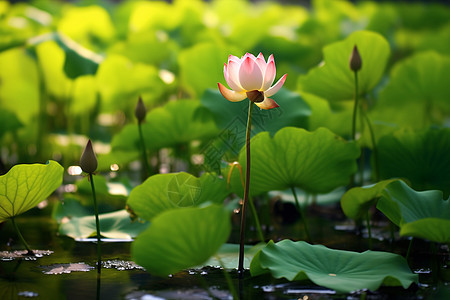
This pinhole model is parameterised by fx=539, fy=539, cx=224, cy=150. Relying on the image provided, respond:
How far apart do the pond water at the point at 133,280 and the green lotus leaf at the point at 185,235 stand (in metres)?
0.08

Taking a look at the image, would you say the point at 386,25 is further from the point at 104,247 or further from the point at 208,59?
the point at 104,247

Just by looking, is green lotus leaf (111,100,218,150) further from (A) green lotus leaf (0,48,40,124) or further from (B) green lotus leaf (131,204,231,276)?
(A) green lotus leaf (0,48,40,124)

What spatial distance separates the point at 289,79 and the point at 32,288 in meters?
1.23

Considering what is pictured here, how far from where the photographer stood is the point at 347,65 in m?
1.30

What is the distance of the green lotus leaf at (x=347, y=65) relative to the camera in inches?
50.5

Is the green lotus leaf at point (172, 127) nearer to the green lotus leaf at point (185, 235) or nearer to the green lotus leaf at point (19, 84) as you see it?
the green lotus leaf at point (185, 235)

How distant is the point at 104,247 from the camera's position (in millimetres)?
1109

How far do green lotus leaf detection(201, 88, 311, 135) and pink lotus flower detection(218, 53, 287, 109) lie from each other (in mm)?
381

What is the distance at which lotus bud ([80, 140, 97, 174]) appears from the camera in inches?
35.1

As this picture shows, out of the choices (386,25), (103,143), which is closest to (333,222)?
(103,143)

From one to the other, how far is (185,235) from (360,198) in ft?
1.30

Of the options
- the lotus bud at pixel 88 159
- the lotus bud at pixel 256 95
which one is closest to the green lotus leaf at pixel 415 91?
the lotus bud at pixel 256 95

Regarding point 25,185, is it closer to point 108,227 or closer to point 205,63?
point 108,227

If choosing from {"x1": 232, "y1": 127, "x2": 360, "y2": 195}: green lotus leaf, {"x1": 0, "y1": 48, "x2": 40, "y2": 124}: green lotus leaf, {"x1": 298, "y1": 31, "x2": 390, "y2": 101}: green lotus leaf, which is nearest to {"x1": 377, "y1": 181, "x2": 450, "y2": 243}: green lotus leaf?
{"x1": 232, "y1": 127, "x2": 360, "y2": 195}: green lotus leaf
